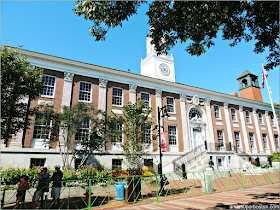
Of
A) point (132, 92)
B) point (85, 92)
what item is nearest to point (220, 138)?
point (132, 92)

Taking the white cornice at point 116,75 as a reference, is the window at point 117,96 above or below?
below

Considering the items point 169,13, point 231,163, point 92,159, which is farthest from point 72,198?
point 231,163

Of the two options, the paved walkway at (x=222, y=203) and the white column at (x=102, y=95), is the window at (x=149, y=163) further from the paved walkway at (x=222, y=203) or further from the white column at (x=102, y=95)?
the paved walkway at (x=222, y=203)

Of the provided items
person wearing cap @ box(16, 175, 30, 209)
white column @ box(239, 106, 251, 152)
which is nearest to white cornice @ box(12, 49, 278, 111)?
white column @ box(239, 106, 251, 152)

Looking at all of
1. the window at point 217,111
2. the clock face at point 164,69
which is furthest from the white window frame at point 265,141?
the clock face at point 164,69

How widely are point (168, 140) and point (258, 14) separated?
18.2m

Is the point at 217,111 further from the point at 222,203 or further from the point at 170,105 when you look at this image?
the point at 222,203

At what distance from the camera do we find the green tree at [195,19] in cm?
629

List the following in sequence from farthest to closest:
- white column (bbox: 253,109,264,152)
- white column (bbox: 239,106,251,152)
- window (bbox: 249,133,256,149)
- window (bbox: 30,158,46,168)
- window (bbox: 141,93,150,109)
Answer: white column (bbox: 253,109,264,152) < window (bbox: 249,133,256,149) < white column (bbox: 239,106,251,152) < window (bbox: 141,93,150,109) < window (bbox: 30,158,46,168)

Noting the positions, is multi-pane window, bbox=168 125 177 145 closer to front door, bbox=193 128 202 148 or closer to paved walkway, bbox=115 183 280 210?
front door, bbox=193 128 202 148

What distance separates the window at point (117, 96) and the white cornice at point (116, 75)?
3.81ft

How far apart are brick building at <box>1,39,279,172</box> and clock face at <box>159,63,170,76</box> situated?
17 cm

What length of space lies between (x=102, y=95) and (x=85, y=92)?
71.7 inches

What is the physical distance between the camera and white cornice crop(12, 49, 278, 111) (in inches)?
746
